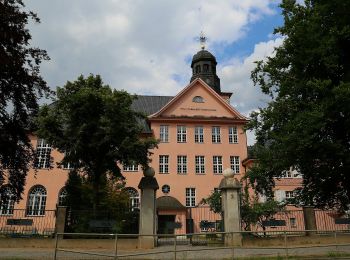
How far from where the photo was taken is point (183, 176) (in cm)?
3631

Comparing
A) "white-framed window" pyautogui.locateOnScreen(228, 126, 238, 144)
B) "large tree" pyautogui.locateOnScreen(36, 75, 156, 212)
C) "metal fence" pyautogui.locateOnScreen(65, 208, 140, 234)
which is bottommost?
"metal fence" pyautogui.locateOnScreen(65, 208, 140, 234)

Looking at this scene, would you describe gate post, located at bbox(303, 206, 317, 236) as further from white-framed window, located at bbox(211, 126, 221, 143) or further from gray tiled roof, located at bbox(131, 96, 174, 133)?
gray tiled roof, located at bbox(131, 96, 174, 133)

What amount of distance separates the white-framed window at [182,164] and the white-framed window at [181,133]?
1.65m

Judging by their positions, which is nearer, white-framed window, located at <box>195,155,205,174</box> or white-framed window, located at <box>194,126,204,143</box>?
white-framed window, located at <box>195,155,205,174</box>

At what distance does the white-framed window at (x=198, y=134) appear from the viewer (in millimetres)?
37875

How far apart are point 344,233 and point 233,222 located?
4.32 m

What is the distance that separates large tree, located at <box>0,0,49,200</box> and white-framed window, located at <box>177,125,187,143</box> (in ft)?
76.4

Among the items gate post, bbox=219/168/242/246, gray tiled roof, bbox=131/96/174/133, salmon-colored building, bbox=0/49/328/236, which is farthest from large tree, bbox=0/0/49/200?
gray tiled roof, bbox=131/96/174/133

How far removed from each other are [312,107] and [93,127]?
1072 cm

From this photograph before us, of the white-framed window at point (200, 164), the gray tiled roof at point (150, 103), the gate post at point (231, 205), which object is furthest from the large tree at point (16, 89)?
the gray tiled roof at point (150, 103)

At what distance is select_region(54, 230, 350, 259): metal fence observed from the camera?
11.8m

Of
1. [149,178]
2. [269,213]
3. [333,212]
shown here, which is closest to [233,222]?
[149,178]

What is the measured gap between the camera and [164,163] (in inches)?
1447

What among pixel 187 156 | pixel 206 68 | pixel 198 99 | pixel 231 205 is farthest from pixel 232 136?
pixel 231 205
